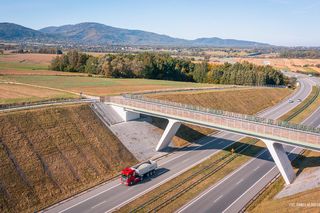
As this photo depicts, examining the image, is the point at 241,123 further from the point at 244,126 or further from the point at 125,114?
the point at 125,114

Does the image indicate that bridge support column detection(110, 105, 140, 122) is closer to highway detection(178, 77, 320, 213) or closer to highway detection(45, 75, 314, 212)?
highway detection(45, 75, 314, 212)

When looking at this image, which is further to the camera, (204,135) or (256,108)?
(256,108)

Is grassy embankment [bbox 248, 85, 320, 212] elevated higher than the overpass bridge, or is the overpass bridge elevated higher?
the overpass bridge

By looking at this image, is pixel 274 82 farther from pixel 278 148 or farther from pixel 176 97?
pixel 278 148

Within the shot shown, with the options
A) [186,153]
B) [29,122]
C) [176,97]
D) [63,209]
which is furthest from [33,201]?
[176,97]

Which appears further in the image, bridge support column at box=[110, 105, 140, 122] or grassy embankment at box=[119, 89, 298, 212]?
bridge support column at box=[110, 105, 140, 122]

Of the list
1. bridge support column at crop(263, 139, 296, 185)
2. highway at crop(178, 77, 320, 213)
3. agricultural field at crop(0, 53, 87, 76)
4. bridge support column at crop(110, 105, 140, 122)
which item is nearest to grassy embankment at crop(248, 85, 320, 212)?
highway at crop(178, 77, 320, 213)

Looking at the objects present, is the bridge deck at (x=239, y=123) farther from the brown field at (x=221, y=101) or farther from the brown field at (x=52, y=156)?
the brown field at (x=52, y=156)
